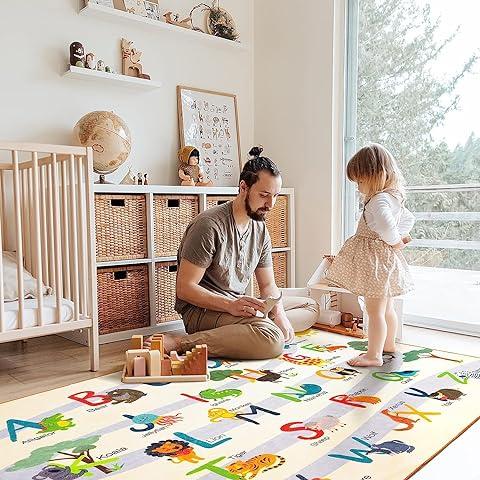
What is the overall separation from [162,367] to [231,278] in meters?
0.51

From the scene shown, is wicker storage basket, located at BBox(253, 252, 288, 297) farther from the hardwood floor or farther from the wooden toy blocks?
the wooden toy blocks

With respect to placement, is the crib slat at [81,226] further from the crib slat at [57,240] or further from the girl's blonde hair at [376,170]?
the girl's blonde hair at [376,170]

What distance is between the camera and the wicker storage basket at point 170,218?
102 inches

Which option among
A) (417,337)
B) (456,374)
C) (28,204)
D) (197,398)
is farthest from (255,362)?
(28,204)

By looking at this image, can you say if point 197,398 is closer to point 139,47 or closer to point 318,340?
point 318,340

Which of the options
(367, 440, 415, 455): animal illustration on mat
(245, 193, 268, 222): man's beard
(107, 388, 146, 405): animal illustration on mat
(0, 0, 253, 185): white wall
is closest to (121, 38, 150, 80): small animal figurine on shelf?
(0, 0, 253, 185): white wall

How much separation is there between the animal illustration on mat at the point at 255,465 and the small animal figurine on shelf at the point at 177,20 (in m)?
2.42

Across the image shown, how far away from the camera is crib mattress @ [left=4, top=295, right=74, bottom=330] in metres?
1.82

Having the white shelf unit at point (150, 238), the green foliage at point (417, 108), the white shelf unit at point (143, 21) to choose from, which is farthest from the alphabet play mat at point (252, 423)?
the white shelf unit at point (143, 21)

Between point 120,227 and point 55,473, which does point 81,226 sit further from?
point 55,473

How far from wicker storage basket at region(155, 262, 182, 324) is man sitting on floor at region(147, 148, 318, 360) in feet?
1.25

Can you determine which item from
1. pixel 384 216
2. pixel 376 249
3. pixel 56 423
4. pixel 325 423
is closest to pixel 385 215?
pixel 384 216

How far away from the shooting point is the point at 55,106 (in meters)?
2.59

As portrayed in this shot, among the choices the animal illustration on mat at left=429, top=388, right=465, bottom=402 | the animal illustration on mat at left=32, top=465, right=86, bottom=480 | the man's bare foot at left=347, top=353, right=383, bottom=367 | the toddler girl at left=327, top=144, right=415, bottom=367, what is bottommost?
the animal illustration on mat at left=429, top=388, right=465, bottom=402
